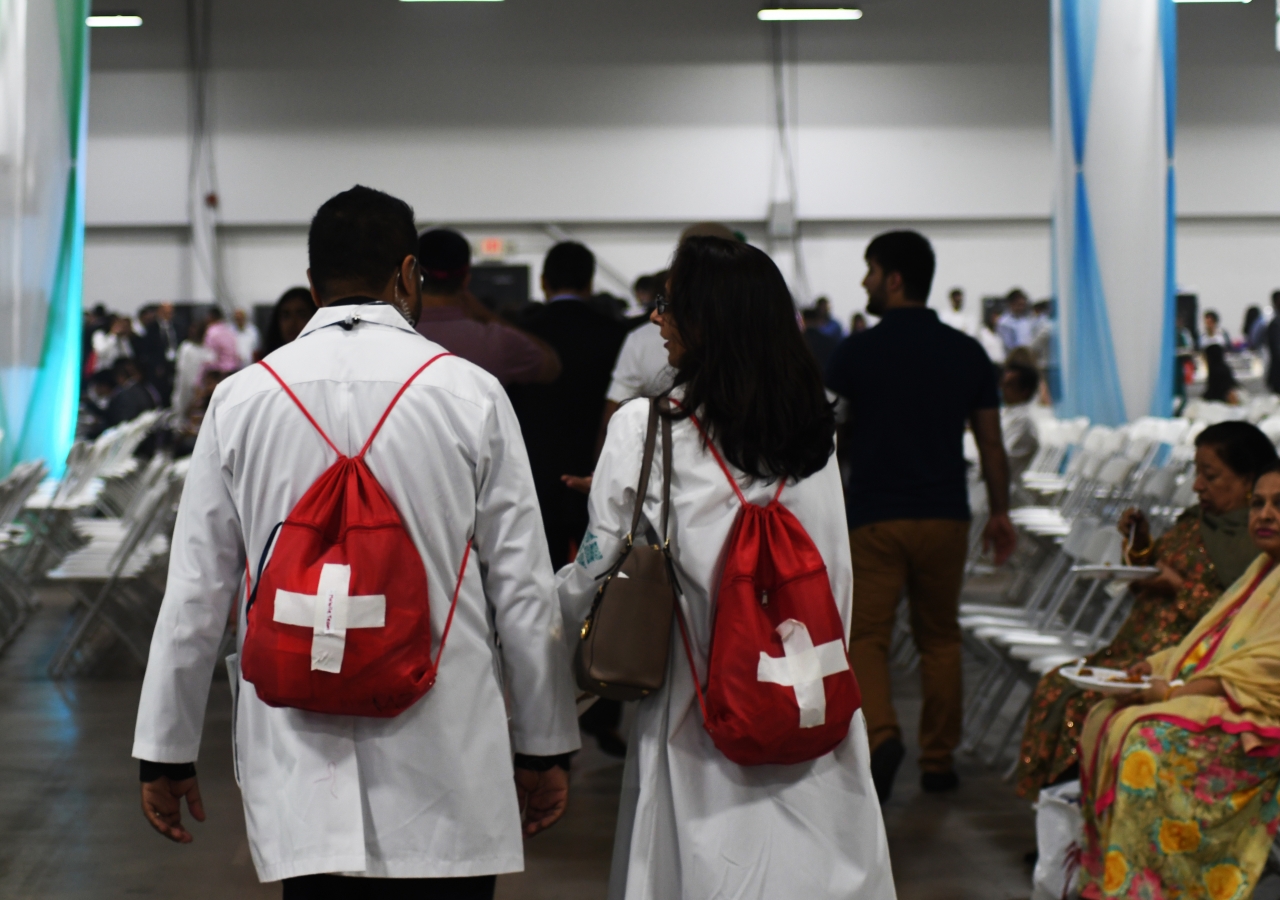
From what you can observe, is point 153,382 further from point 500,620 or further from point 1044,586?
point 500,620

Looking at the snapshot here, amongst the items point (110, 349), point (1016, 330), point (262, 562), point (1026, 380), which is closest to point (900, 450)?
point (262, 562)

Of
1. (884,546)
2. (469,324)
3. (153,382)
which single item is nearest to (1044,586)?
Result: (884,546)

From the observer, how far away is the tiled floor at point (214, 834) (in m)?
3.55

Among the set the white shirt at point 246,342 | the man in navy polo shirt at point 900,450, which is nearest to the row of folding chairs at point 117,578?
the man in navy polo shirt at point 900,450

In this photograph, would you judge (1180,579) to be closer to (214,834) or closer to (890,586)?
(890,586)

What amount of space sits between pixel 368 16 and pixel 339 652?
57.1ft

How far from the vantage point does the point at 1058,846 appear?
3.33m

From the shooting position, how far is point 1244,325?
18.2 metres

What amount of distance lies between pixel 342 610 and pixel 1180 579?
2.62 metres

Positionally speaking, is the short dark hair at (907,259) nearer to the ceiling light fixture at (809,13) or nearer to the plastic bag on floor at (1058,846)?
the plastic bag on floor at (1058,846)

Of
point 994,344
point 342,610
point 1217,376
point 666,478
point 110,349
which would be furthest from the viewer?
point 994,344

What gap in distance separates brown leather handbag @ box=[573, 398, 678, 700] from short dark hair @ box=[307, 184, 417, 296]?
1.53 ft

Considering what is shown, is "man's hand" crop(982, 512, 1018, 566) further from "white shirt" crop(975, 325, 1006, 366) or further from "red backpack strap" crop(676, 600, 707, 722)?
"white shirt" crop(975, 325, 1006, 366)

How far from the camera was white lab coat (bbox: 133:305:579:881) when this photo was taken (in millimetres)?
1815
